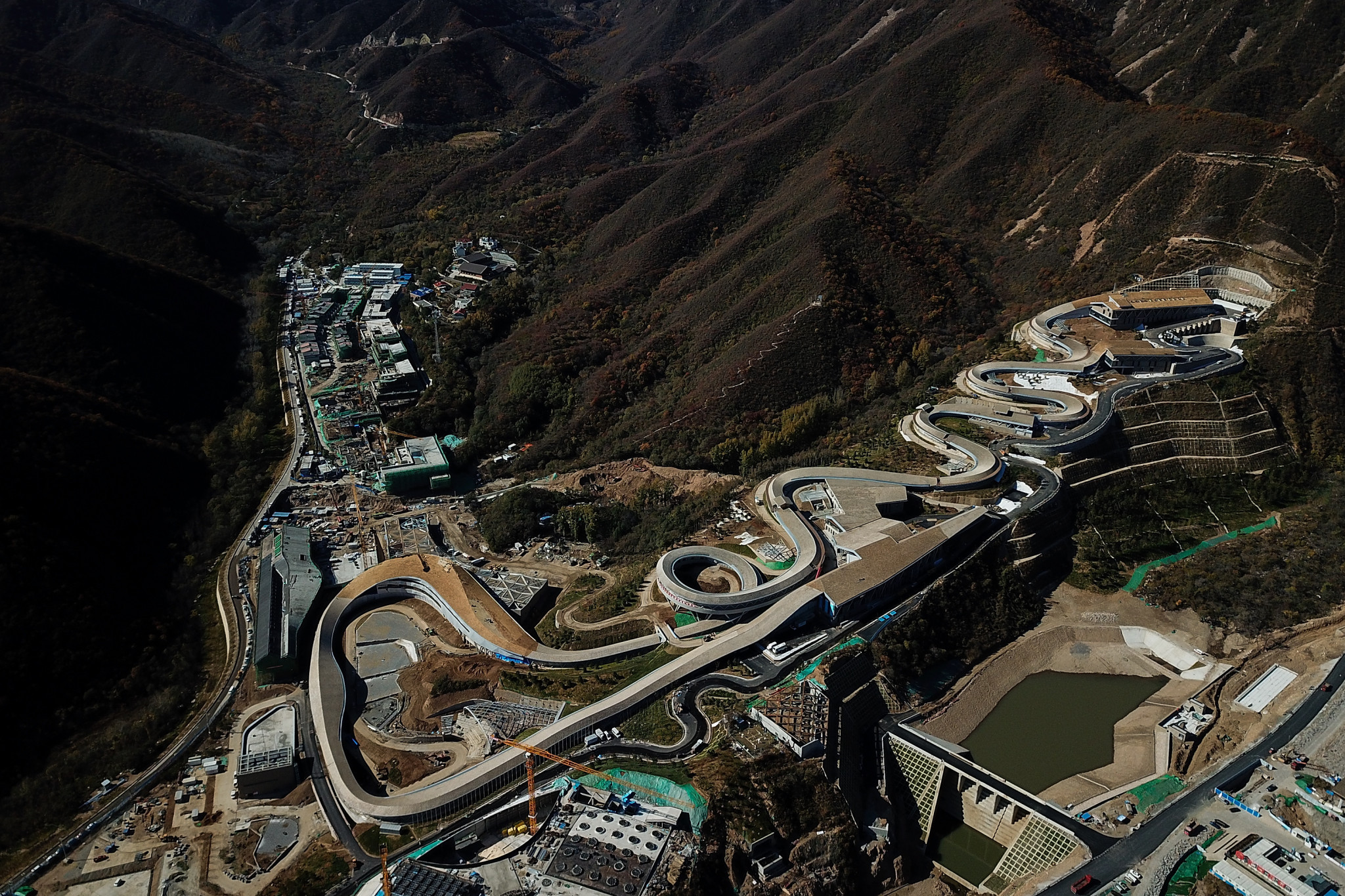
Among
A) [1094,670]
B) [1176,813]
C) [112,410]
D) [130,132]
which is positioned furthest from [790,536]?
[130,132]

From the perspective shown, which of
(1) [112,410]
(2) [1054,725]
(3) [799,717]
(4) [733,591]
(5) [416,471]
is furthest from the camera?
(5) [416,471]

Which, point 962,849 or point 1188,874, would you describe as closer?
point 1188,874

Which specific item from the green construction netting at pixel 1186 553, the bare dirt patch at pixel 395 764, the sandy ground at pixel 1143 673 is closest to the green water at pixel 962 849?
the sandy ground at pixel 1143 673

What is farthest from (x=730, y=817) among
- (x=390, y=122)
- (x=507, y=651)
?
(x=390, y=122)

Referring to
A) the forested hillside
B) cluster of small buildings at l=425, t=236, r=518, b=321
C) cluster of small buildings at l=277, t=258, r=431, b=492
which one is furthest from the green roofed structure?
cluster of small buildings at l=425, t=236, r=518, b=321

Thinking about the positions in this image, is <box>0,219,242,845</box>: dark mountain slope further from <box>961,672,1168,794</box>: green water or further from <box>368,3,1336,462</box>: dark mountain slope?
<box>961,672,1168,794</box>: green water

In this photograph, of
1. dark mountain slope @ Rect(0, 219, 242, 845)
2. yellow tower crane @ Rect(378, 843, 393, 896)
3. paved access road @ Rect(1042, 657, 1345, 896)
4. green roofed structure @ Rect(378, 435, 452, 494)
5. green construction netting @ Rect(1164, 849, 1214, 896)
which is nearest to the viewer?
yellow tower crane @ Rect(378, 843, 393, 896)

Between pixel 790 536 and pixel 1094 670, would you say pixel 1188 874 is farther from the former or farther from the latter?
pixel 790 536
